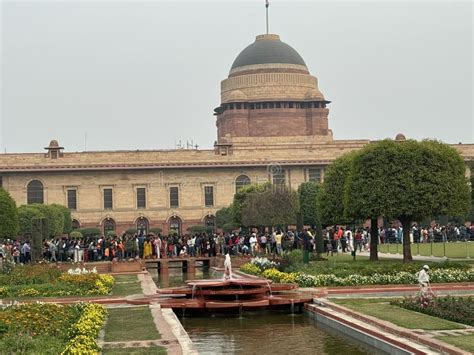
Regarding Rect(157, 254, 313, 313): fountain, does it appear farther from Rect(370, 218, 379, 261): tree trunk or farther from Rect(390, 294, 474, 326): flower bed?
Rect(370, 218, 379, 261): tree trunk

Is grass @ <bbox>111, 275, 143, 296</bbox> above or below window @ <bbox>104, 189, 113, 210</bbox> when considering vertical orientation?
below

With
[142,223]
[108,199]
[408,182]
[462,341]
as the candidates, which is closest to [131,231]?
[142,223]

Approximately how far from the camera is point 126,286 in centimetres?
2484

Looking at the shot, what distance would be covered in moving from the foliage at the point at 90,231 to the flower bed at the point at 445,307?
42.6 metres

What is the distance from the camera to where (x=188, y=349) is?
41.5ft

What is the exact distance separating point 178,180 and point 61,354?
172ft

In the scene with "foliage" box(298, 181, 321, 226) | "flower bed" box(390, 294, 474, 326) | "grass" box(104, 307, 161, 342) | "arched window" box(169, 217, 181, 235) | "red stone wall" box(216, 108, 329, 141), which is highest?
"red stone wall" box(216, 108, 329, 141)

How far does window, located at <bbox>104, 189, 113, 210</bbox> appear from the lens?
204 feet

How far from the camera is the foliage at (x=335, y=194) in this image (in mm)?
35469

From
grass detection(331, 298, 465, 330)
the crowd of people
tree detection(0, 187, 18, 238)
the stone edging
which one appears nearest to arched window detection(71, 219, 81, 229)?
the crowd of people

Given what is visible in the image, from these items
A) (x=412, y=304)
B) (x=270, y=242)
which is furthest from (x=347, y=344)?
(x=270, y=242)

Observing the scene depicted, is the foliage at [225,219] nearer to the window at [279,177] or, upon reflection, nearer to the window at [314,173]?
the window at [279,177]

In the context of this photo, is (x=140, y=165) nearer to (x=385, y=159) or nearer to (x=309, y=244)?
(x=309, y=244)

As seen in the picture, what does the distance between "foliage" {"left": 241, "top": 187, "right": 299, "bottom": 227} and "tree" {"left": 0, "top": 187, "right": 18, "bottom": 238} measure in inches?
524
